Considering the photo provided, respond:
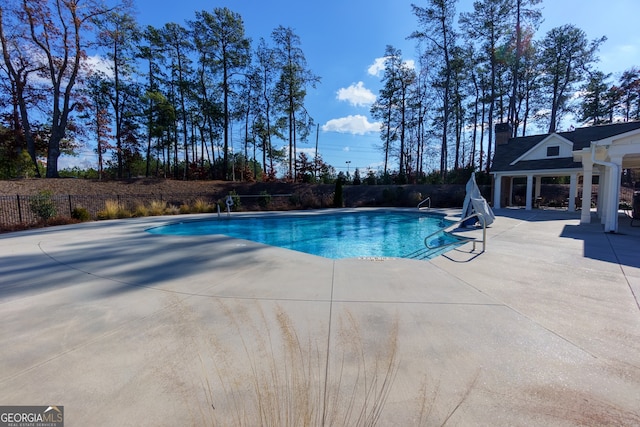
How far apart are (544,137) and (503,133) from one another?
2796 mm

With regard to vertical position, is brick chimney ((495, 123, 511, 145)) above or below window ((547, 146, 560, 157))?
above

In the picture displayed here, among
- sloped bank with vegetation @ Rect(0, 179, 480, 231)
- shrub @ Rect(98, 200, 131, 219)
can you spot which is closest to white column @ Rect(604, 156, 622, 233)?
sloped bank with vegetation @ Rect(0, 179, 480, 231)

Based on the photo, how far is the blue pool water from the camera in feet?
26.1

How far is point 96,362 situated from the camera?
82.9 inches

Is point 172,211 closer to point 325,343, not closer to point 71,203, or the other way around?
point 71,203

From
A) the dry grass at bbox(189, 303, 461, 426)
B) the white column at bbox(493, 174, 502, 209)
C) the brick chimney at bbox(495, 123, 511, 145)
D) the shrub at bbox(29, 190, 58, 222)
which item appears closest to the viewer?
the dry grass at bbox(189, 303, 461, 426)

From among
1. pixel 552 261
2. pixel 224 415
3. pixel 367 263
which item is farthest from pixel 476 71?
pixel 224 415

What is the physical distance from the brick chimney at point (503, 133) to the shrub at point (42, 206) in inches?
1059

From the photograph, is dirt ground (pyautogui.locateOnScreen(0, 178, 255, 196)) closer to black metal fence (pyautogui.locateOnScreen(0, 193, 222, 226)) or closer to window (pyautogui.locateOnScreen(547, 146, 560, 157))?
black metal fence (pyautogui.locateOnScreen(0, 193, 222, 226))

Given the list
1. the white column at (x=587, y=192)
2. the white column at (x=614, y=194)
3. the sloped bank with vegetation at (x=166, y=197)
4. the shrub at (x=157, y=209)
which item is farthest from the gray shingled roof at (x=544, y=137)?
the shrub at (x=157, y=209)

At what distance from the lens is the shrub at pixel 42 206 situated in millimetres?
10641

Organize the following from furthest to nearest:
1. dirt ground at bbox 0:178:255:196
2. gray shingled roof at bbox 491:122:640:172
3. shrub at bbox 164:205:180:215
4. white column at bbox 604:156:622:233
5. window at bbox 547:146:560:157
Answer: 1. window at bbox 547:146:560:157
2. shrub at bbox 164:205:180:215
3. dirt ground at bbox 0:178:255:196
4. gray shingled roof at bbox 491:122:640:172
5. white column at bbox 604:156:622:233

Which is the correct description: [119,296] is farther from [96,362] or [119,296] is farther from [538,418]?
[538,418]

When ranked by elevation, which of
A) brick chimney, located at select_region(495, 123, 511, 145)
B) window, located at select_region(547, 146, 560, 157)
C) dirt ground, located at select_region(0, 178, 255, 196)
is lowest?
dirt ground, located at select_region(0, 178, 255, 196)
